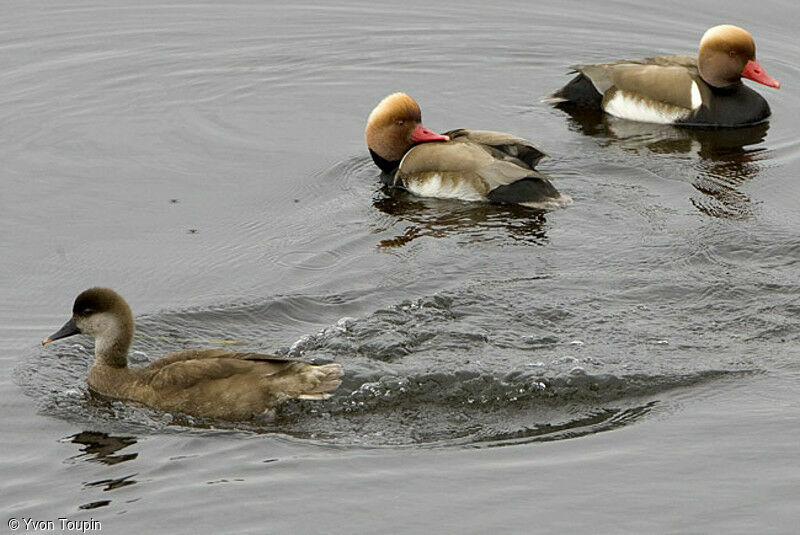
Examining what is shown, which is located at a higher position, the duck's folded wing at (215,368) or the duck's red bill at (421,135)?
the duck's red bill at (421,135)

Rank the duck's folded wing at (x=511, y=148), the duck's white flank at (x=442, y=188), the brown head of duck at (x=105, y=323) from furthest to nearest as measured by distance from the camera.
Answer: the duck's folded wing at (x=511, y=148) < the duck's white flank at (x=442, y=188) < the brown head of duck at (x=105, y=323)

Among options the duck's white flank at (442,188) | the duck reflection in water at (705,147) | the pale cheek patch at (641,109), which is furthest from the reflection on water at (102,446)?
the pale cheek patch at (641,109)

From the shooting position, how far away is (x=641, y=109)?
1461cm

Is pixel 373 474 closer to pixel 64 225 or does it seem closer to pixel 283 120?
pixel 64 225

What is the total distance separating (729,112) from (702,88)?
0.37 m

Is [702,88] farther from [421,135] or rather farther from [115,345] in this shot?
[115,345]

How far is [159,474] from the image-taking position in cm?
786

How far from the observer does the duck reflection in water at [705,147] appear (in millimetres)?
12312

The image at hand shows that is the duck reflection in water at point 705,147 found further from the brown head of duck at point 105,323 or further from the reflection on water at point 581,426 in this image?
the brown head of duck at point 105,323

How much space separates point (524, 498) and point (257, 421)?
186cm

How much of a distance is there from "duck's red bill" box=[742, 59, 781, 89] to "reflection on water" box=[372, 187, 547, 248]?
3602 millimetres

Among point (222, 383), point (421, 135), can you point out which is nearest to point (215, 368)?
point (222, 383)

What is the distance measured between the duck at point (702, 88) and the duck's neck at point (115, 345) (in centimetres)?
718

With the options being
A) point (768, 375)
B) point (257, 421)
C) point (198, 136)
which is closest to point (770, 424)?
point (768, 375)
